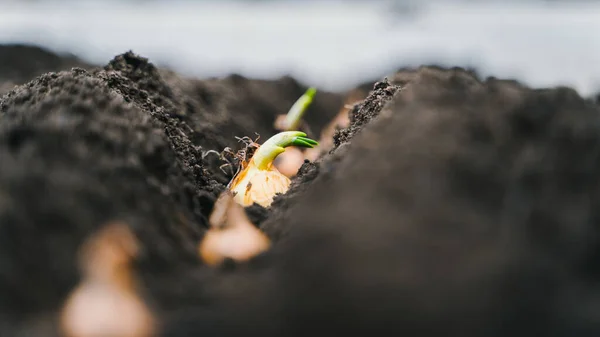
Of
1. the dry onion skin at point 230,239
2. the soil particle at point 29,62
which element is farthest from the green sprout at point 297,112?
the dry onion skin at point 230,239

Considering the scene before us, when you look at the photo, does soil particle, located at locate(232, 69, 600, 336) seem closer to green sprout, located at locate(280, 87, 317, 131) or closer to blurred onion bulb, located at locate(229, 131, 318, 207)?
blurred onion bulb, located at locate(229, 131, 318, 207)

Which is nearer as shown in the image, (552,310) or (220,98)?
(552,310)

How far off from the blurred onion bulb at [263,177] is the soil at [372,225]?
0.47 meters

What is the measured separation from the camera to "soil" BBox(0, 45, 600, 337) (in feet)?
2.08

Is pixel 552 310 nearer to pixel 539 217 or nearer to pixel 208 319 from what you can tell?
pixel 539 217

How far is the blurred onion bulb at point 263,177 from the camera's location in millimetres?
1403

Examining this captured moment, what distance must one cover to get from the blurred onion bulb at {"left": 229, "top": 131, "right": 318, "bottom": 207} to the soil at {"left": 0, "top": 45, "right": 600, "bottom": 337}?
472 millimetres

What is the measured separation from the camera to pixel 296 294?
2.13 feet

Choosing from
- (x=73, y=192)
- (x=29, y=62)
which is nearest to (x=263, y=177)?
(x=73, y=192)

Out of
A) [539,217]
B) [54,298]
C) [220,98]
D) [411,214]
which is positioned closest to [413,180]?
[411,214]

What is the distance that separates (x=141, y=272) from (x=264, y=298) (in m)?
0.18

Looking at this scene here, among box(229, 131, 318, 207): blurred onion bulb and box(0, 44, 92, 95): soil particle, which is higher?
box(0, 44, 92, 95): soil particle

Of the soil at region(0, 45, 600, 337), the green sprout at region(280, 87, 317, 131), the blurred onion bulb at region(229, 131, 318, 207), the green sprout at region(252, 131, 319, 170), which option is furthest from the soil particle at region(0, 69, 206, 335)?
the green sprout at region(280, 87, 317, 131)

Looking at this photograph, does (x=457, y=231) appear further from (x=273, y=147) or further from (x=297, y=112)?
(x=297, y=112)
